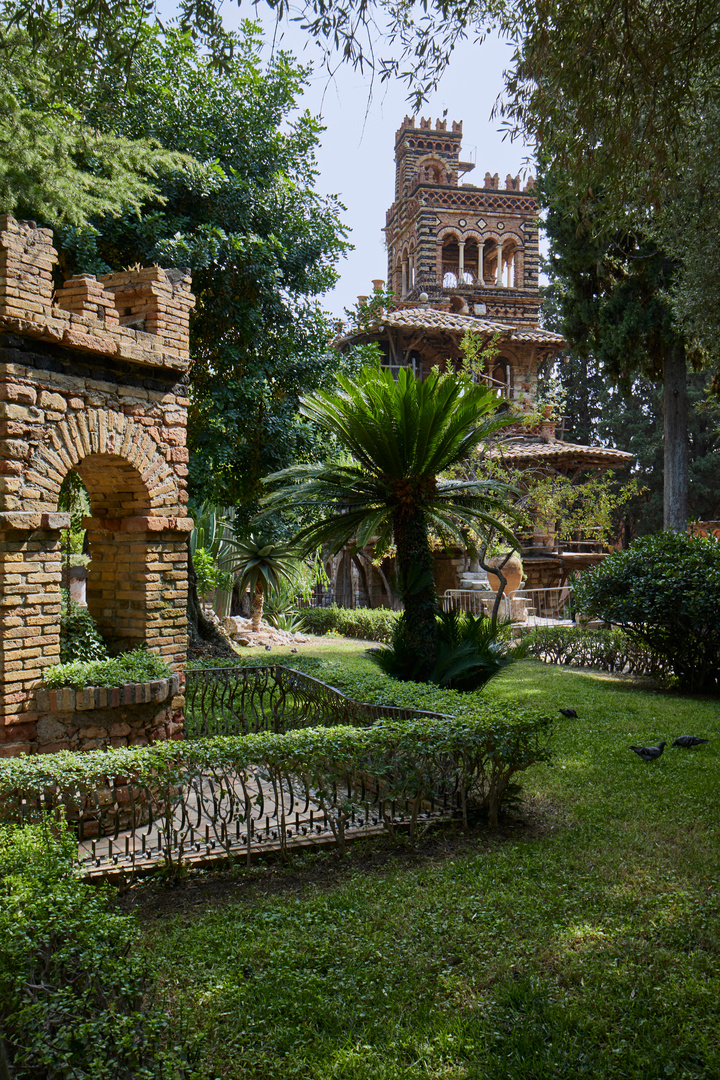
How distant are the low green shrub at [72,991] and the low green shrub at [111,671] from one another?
7.03ft

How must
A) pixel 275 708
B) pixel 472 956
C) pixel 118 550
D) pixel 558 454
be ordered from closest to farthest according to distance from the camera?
pixel 472 956
pixel 118 550
pixel 275 708
pixel 558 454

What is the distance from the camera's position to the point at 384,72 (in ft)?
16.5

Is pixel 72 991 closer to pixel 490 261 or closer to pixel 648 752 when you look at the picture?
pixel 648 752

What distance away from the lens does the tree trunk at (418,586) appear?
8961 mm

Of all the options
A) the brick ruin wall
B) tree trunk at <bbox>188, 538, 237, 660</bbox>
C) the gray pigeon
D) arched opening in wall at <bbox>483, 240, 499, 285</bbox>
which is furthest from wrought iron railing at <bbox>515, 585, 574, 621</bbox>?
the brick ruin wall

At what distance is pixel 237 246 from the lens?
1109 cm

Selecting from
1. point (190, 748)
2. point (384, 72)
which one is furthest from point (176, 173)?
point (190, 748)

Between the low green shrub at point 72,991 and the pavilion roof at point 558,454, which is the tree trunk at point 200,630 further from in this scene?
the pavilion roof at point 558,454

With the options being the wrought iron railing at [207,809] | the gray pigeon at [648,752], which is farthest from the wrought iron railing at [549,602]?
the wrought iron railing at [207,809]

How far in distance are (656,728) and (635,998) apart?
626 centimetres

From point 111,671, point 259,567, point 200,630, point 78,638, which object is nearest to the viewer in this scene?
point 111,671

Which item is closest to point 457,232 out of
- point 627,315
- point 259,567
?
point 627,315

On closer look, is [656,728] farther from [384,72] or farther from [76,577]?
[76,577]

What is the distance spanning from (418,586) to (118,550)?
3.57m
